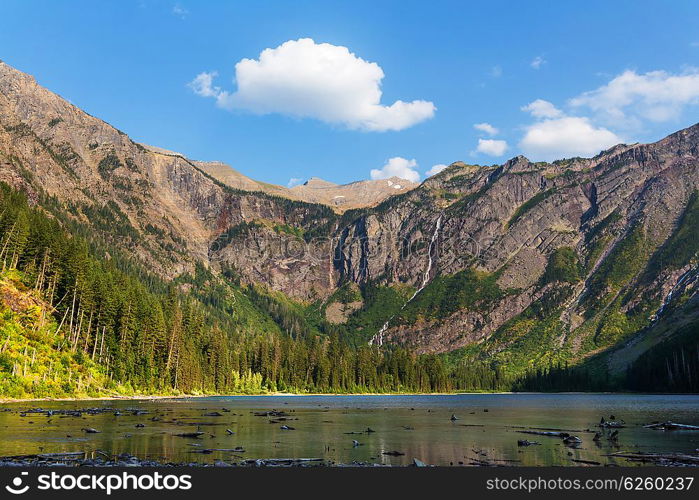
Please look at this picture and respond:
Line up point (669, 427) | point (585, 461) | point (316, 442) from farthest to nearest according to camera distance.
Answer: point (669, 427) < point (316, 442) < point (585, 461)

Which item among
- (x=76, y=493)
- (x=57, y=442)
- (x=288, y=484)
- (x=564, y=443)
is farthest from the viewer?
(x=564, y=443)

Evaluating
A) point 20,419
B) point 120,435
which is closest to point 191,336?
point 20,419

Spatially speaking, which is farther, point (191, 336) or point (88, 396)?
point (191, 336)

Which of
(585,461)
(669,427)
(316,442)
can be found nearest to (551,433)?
(669,427)

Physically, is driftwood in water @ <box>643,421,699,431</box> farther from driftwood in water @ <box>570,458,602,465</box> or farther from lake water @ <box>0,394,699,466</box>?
driftwood in water @ <box>570,458,602,465</box>

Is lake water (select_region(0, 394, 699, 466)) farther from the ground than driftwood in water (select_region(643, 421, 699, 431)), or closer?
farther from the ground

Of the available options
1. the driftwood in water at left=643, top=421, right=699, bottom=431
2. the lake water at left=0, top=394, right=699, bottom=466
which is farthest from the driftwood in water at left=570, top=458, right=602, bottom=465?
the driftwood in water at left=643, top=421, right=699, bottom=431

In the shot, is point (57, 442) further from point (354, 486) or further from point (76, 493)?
point (354, 486)

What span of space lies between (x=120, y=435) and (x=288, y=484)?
2736 centimetres

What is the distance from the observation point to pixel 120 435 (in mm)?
45469

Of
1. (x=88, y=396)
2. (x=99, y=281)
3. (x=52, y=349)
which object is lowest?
(x=88, y=396)

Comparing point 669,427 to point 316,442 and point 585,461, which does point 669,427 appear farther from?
point 316,442

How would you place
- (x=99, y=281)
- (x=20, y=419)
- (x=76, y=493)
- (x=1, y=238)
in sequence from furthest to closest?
(x=99, y=281) < (x=1, y=238) < (x=20, y=419) < (x=76, y=493)

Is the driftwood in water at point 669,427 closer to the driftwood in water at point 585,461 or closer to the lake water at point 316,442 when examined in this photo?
the lake water at point 316,442
